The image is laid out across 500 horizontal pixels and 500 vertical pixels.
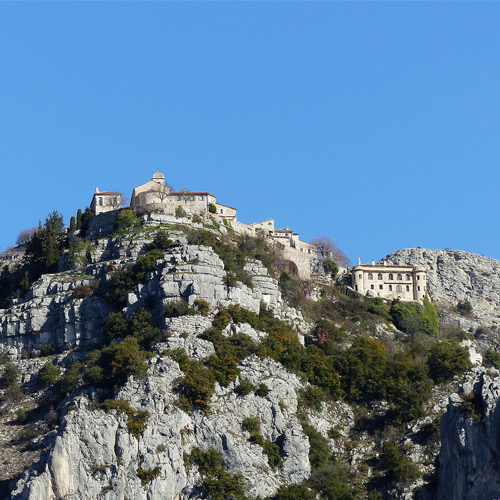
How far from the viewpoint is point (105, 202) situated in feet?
372

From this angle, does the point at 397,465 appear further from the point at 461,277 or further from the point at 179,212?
the point at 461,277

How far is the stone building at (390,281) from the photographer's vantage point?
11719 centimetres

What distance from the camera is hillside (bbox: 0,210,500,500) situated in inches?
3287

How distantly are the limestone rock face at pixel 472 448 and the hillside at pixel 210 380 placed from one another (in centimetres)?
17

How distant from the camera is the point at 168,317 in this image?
94.5m

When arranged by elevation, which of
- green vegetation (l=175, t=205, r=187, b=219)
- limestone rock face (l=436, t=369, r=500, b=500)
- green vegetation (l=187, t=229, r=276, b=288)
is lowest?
limestone rock face (l=436, t=369, r=500, b=500)

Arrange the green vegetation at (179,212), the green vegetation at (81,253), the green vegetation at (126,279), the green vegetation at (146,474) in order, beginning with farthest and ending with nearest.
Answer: the green vegetation at (179,212)
the green vegetation at (81,253)
the green vegetation at (126,279)
the green vegetation at (146,474)

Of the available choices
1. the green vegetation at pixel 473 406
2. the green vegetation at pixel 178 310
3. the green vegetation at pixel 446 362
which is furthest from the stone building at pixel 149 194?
the green vegetation at pixel 473 406

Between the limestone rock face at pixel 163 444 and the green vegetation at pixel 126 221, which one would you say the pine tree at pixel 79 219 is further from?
the limestone rock face at pixel 163 444

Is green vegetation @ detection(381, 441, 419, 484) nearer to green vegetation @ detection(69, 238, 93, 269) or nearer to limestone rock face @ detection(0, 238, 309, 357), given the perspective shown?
limestone rock face @ detection(0, 238, 309, 357)

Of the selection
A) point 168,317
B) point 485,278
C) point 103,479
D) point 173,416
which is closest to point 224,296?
point 168,317

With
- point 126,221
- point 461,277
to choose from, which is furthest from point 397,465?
point 461,277

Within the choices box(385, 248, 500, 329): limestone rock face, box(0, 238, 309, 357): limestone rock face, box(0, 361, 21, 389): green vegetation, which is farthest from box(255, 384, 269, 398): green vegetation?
box(385, 248, 500, 329): limestone rock face

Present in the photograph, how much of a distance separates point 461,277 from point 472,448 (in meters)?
48.4
